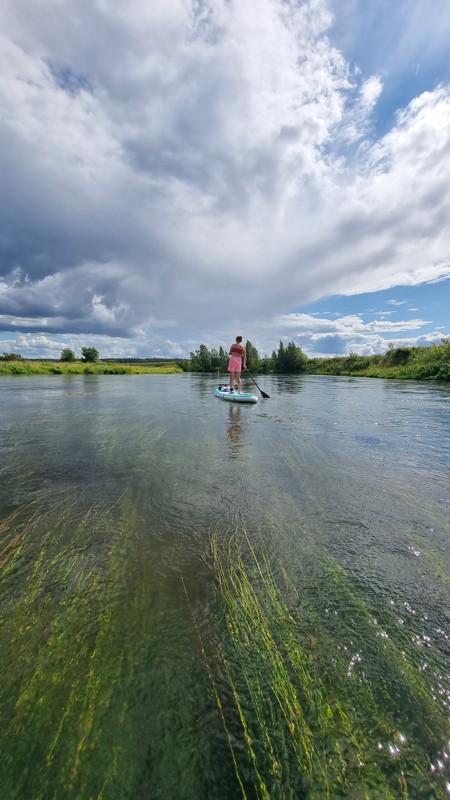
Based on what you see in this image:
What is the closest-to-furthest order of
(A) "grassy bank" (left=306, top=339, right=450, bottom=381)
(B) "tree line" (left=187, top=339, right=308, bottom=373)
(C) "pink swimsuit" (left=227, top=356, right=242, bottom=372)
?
1. (C) "pink swimsuit" (left=227, top=356, right=242, bottom=372)
2. (A) "grassy bank" (left=306, top=339, right=450, bottom=381)
3. (B) "tree line" (left=187, top=339, right=308, bottom=373)

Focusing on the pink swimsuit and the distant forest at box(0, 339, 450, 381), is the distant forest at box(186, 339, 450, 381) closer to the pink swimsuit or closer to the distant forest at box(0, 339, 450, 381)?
the distant forest at box(0, 339, 450, 381)

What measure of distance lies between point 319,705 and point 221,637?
3.25 ft

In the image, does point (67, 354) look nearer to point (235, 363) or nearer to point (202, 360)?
point (202, 360)

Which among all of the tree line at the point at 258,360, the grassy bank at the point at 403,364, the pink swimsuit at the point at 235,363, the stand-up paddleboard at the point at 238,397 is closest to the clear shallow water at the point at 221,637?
the stand-up paddleboard at the point at 238,397

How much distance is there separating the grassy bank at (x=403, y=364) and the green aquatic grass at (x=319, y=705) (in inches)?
1820

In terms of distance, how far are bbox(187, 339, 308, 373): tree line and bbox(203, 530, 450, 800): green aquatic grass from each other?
9782 cm

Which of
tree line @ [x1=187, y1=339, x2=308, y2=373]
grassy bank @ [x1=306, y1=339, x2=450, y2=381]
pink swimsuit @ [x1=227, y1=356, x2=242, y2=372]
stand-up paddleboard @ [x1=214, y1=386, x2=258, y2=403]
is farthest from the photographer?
tree line @ [x1=187, y1=339, x2=308, y2=373]

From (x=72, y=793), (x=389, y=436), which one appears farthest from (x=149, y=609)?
(x=389, y=436)

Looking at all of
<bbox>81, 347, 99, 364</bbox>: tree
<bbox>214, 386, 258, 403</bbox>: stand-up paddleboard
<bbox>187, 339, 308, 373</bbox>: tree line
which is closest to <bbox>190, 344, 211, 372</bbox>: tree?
<bbox>187, 339, 308, 373</bbox>: tree line

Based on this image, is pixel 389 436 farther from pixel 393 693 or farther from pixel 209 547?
pixel 393 693

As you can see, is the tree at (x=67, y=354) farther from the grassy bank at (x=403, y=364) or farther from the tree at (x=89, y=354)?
the grassy bank at (x=403, y=364)

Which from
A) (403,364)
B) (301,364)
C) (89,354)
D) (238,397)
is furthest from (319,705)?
(89,354)

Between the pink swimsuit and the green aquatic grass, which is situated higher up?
the pink swimsuit

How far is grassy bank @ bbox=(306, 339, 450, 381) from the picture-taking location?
146ft
